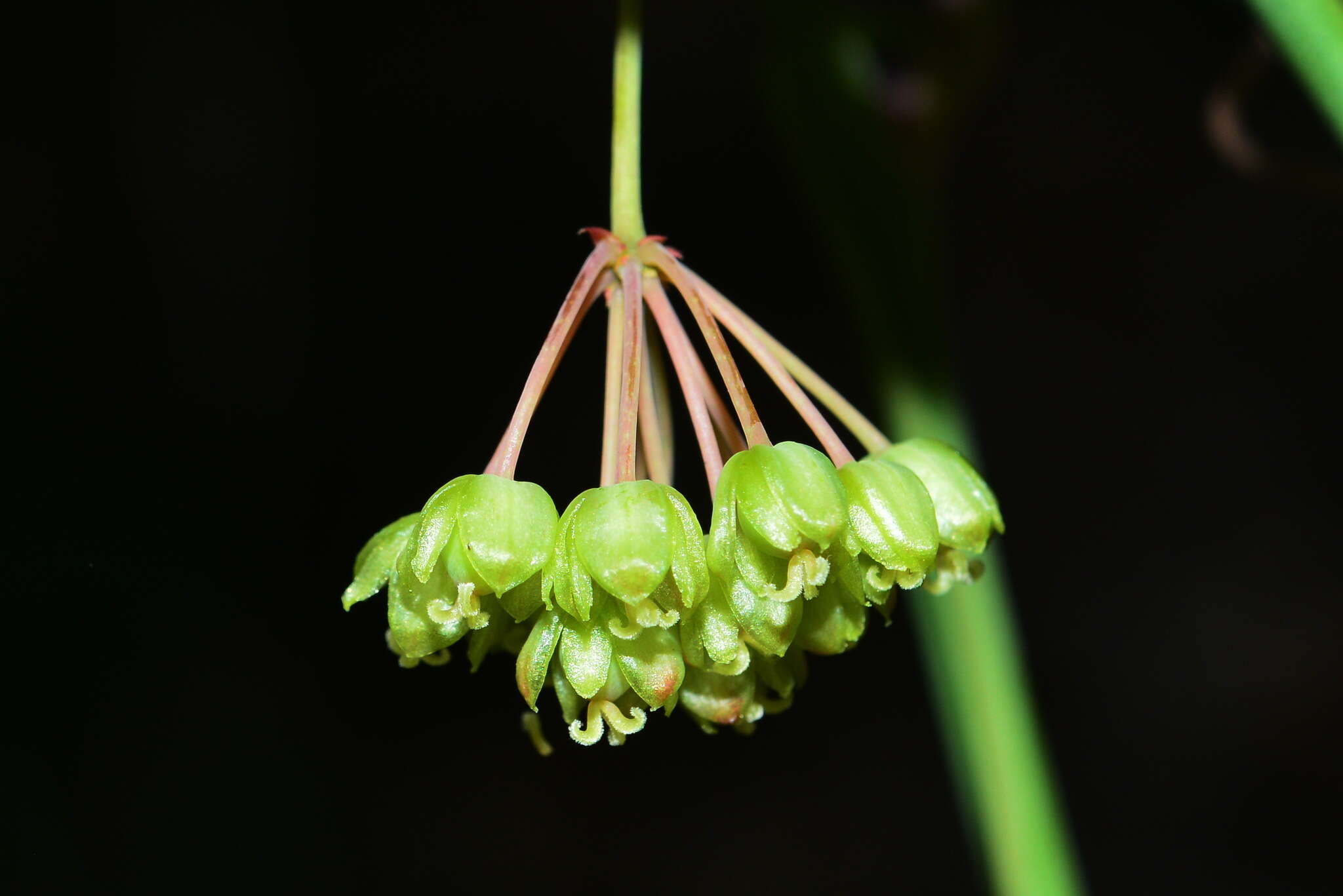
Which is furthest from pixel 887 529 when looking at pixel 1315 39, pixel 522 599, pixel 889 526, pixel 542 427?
pixel 542 427

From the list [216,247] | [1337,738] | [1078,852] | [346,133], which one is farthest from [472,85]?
[1337,738]

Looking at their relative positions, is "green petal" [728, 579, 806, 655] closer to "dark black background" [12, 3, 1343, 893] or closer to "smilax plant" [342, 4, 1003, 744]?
"smilax plant" [342, 4, 1003, 744]

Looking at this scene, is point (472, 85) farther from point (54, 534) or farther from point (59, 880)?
point (59, 880)

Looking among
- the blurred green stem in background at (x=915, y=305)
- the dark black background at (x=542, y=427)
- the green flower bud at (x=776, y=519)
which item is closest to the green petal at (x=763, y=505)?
the green flower bud at (x=776, y=519)

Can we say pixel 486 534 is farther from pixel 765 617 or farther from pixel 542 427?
pixel 542 427

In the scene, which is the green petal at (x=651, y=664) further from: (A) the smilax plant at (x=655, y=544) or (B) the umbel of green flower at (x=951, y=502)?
(B) the umbel of green flower at (x=951, y=502)

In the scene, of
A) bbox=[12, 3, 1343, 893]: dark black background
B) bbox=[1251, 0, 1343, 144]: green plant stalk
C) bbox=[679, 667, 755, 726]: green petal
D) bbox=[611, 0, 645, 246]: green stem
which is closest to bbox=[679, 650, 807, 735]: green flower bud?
bbox=[679, 667, 755, 726]: green petal
